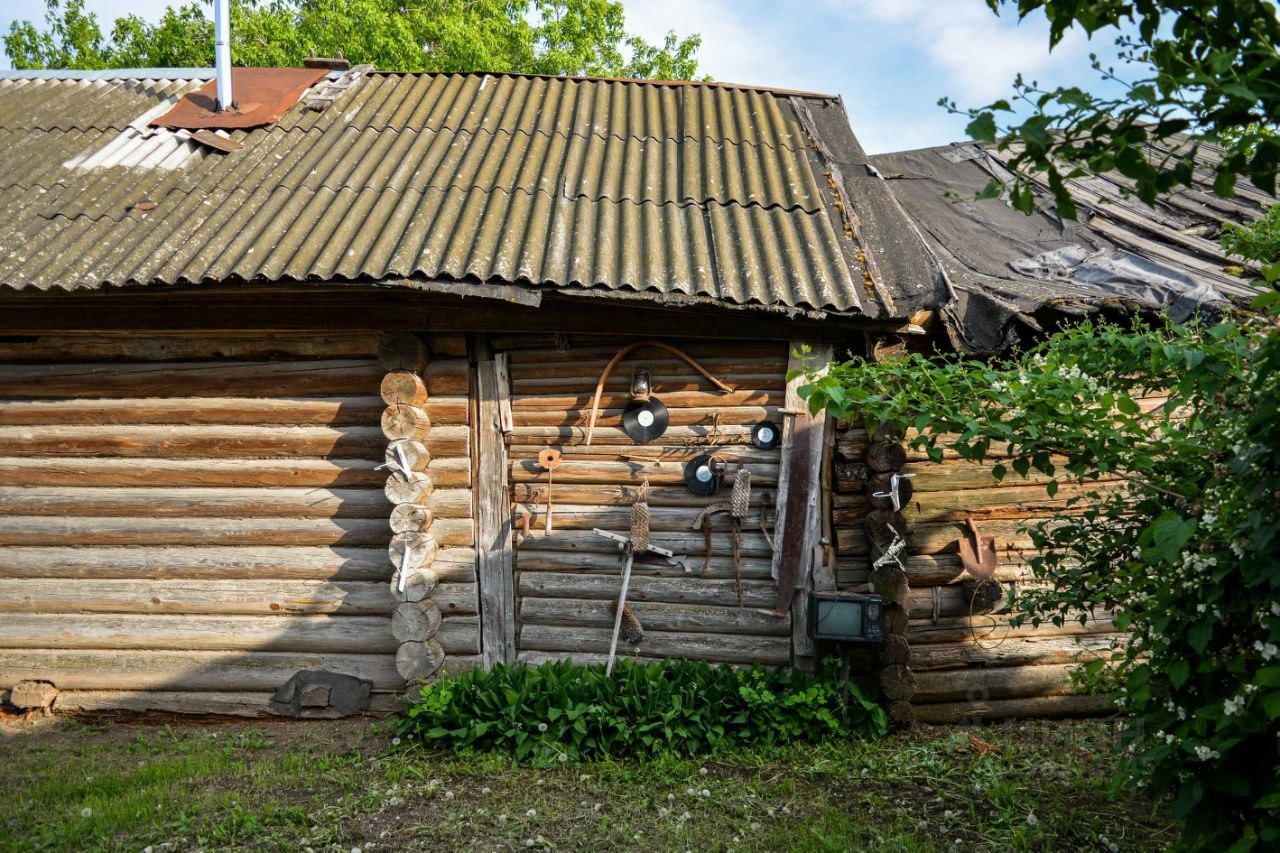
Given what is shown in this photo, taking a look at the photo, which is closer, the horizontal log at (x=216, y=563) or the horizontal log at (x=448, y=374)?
the horizontal log at (x=448, y=374)

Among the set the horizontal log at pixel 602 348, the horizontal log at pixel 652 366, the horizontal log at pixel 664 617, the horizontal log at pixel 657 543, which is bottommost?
the horizontal log at pixel 664 617

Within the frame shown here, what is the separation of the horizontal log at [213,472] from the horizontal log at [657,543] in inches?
24.5

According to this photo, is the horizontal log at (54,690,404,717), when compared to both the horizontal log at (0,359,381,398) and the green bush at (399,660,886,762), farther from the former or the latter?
the horizontal log at (0,359,381,398)

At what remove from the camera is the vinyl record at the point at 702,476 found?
19.3ft

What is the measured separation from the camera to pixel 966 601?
607 cm

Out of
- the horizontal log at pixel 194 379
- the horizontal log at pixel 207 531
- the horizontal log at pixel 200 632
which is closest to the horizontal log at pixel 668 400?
the horizontal log at pixel 194 379

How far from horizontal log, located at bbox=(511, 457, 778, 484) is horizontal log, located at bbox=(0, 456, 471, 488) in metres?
0.41

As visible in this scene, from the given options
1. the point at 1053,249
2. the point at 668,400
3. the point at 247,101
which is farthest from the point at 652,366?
the point at 247,101

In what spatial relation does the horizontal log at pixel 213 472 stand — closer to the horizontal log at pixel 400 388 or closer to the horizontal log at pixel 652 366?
the horizontal log at pixel 400 388

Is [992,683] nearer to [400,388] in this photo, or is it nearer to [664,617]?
[664,617]

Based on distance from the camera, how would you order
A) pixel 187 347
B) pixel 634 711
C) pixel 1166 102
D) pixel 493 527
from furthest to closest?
pixel 187 347
pixel 493 527
pixel 634 711
pixel 1166 102

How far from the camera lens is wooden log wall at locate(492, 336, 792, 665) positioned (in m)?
5.95

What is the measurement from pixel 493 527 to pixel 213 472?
6.62 feet

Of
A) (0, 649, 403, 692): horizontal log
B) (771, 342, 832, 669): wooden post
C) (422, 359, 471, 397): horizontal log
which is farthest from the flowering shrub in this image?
(0, 649, 403, 692): horizontal log
